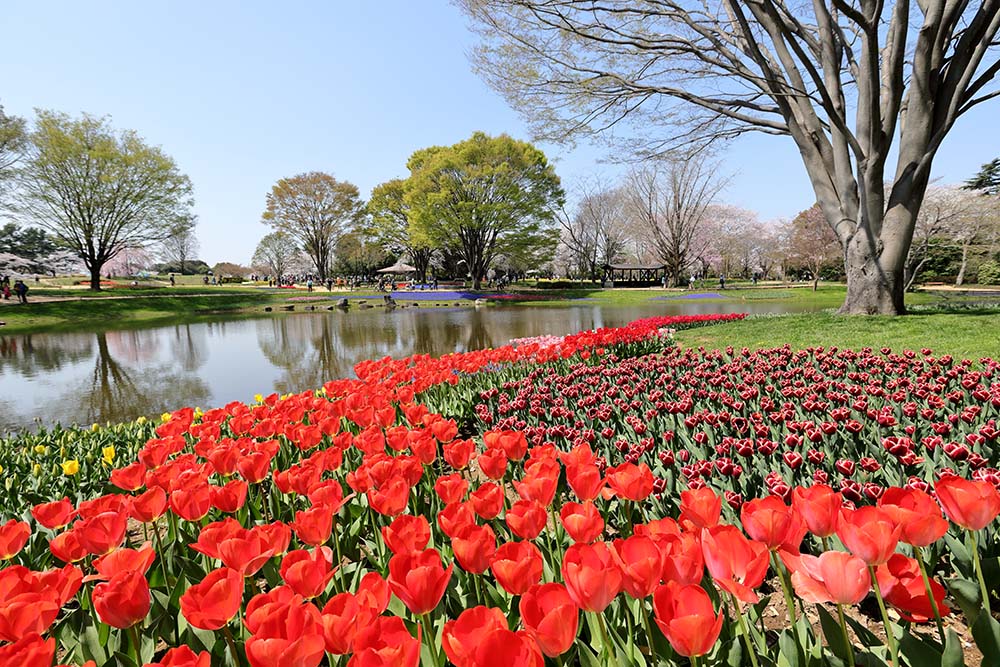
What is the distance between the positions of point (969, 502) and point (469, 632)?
1.06m

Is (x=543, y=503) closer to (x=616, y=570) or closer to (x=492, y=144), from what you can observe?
(x=616, y=570)

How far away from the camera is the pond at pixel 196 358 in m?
7.84

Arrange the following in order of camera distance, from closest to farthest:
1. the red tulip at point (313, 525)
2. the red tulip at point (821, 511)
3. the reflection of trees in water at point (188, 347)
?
1. the red tulip at point (821, 511)
2. the red tulip at point (313, 525)
3. the reflection of trees in water at point (188, 347)

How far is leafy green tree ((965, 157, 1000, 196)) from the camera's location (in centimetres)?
3309

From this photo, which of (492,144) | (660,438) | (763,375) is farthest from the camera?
(492,144)

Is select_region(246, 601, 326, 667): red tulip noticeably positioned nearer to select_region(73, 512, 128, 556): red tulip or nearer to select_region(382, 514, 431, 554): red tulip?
select_region(382, 514, 431, 554): red tulip

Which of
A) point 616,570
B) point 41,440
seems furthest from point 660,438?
point 41,440

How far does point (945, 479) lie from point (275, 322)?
24.0 metres

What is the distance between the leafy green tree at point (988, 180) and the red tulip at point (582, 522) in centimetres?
4489

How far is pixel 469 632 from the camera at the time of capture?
83cm

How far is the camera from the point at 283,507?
250 centimetres

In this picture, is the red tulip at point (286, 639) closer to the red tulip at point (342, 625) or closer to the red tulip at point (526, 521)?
the red tulip at point (342, 625)

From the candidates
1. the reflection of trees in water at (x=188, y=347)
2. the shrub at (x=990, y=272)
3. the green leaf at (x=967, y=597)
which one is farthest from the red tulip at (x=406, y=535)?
the shrub at (x=990, y=272)

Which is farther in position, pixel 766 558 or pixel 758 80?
pixel 758 80
